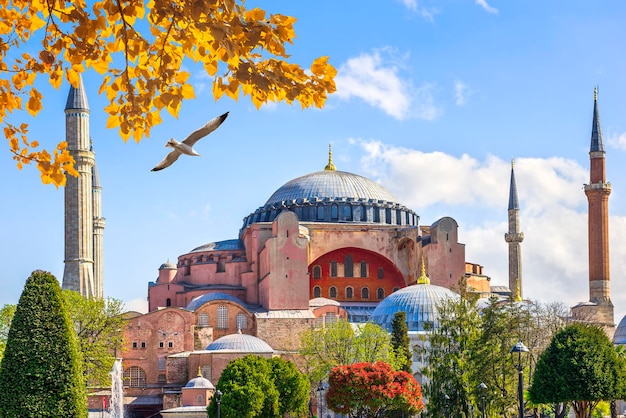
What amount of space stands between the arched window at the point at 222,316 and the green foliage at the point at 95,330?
6.92 m

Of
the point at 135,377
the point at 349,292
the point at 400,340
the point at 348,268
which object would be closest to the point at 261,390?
the point at 400,340

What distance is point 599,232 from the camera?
194ft

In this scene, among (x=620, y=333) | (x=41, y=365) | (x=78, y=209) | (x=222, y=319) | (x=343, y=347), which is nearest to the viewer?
(x=41, y=365)

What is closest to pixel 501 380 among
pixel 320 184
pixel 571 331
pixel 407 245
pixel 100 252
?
pixel 571 331

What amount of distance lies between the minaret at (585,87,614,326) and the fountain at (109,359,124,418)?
28.2m

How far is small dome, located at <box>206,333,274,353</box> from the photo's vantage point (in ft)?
152

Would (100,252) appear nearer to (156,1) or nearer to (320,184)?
(320,184)

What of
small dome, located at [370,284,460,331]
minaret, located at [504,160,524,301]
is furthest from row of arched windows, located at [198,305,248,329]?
minaret, located at [504,160,524,301]

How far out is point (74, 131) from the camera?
155 feet

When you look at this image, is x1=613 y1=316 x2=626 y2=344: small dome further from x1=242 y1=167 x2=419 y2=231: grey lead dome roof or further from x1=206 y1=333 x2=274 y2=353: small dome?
x1=206 y1=333 x2=274 y2=353: small dome

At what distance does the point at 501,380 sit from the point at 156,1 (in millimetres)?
27620

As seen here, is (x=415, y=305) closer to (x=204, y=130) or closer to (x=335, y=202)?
(x=335, y=202)

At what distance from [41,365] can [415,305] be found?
29.1 metres

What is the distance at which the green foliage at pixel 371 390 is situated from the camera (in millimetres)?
35750
